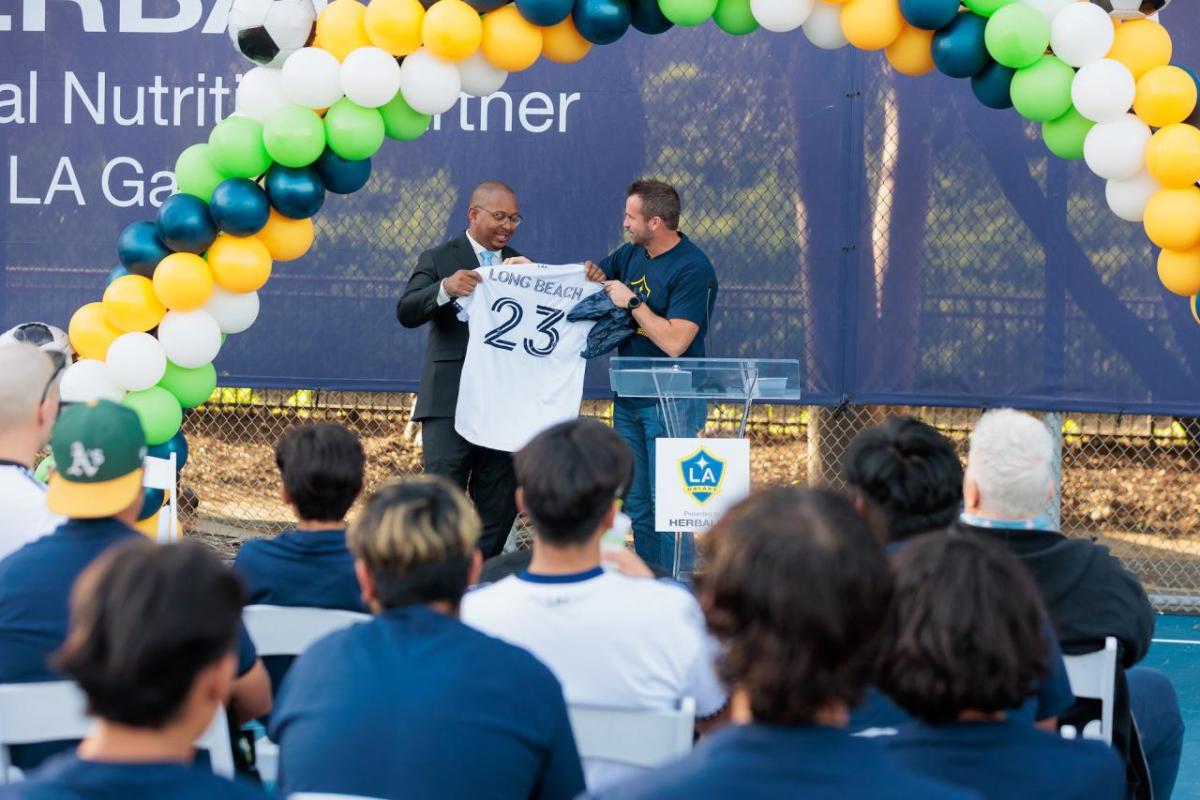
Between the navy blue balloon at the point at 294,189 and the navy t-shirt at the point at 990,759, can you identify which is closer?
the navy t-shirt at the point at 990,759

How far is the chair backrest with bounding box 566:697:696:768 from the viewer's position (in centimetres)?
251

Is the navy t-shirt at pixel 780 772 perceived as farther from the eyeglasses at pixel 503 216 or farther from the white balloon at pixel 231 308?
the eyeglasses at pixel 503 216

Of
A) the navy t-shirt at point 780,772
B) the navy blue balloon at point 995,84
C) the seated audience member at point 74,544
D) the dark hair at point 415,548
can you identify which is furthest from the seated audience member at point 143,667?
the navy blue balloon at point 995,84

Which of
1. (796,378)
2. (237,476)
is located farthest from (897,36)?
(237,476)

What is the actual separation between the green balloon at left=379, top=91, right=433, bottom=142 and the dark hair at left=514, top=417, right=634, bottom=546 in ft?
9.80

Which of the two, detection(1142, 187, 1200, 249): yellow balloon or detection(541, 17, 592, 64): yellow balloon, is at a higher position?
detection(541, 17, 592, 64): yellow balloon

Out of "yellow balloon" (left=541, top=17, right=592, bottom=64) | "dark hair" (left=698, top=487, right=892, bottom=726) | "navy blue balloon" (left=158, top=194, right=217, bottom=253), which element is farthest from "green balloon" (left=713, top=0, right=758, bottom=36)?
"dark hair" (left=698, top=487, right=892, bottom=726)

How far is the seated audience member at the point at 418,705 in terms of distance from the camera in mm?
2211

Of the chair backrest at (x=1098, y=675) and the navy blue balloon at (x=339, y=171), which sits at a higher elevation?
the navy blue balloon at (x=339, y=171)

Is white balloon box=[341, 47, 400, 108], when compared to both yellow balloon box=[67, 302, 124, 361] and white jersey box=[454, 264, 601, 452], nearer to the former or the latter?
white jersey box=[454, 264, 601, 452]

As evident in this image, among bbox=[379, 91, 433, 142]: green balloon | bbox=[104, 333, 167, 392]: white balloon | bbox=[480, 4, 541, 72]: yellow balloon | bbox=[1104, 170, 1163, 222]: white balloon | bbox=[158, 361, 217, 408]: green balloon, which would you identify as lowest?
bbox=[158, 361, 217, 408]: green balloon

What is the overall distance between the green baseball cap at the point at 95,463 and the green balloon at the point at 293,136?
2.58 metres

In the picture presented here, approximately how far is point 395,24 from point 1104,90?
2466 millimetres

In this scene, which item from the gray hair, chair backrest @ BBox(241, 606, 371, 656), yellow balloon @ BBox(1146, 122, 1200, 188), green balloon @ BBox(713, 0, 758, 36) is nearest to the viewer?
the gray hair
